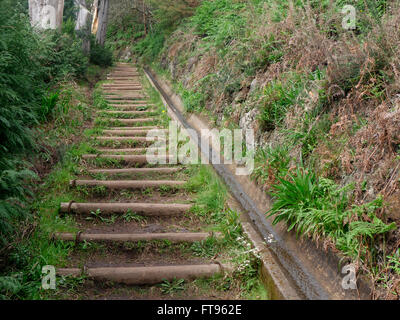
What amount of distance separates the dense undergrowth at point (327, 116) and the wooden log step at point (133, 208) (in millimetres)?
1054

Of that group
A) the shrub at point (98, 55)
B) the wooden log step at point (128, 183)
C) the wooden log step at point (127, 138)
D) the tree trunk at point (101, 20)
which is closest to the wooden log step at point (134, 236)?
the wooden log step at point (128, 183)

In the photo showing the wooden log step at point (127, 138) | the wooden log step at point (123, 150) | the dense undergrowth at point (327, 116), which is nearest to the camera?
the dense undergrowth at point (327, 116)

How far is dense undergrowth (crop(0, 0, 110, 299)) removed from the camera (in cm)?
321

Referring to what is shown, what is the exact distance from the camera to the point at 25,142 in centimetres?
438

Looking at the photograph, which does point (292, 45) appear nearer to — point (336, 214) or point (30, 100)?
point (336, 214)

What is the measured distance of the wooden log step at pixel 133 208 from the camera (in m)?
4.50

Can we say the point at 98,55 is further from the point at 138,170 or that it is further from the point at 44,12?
the point at 138,170

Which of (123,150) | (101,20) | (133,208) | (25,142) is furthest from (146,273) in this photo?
(101,20)

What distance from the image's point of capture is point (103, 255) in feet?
12.5

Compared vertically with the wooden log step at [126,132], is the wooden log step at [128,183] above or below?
below

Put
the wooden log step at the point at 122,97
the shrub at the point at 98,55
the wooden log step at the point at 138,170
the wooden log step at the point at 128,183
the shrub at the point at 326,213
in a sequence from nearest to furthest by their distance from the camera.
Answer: the shrub at the point at 326,213 < the wooden log step at the point at 128,183 < the wooden log step at the point at 138,170 < the wooden log step at the point at 122,97 < the shrub at the point at 98,55

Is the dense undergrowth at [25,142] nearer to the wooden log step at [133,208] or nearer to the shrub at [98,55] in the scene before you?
the wooden log step at [133,208]
